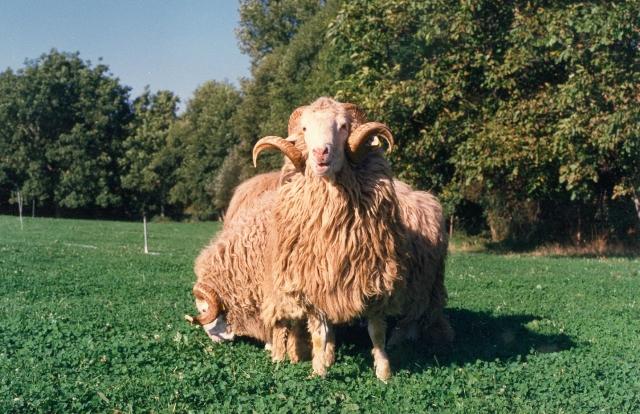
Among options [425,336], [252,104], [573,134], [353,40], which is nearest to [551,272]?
[573,134]

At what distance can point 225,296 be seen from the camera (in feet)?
24.8

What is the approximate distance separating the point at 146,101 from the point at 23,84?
440 inches

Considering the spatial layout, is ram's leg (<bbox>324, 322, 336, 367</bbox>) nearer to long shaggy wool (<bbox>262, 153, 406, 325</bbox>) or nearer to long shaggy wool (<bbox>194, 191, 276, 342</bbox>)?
long shaggy wool (<bbox>262, 153, 406, 325</bbox>)

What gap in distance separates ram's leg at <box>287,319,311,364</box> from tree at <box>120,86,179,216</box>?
4855 cm

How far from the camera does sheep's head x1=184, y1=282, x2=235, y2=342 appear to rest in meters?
7.30

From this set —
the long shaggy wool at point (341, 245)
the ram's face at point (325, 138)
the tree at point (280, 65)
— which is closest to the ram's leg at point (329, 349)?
the long shaggy wool at point (341, 245)

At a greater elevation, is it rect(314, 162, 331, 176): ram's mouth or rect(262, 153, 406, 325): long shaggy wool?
rect(314, 162, 331, 176): ram's mouth

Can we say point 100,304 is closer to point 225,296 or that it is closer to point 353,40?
point 225,296

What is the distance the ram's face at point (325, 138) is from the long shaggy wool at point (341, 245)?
0.75ft

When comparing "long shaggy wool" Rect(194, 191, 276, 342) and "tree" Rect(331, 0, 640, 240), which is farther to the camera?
"tree" Rect(331, 0, 640, 240)

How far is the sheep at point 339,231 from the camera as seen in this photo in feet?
19.4

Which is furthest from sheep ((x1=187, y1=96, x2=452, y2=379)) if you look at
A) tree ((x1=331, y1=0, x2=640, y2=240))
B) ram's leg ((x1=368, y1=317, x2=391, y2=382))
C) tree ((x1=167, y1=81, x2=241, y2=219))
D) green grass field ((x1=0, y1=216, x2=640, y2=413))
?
tree ((x1=167, y1=81, x2=241, y2=219))

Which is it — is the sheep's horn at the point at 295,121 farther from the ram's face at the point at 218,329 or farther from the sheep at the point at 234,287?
the ram's face at the point at 218,329

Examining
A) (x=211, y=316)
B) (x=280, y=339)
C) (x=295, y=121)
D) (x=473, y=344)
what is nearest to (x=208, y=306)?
(x=211, y=316)
